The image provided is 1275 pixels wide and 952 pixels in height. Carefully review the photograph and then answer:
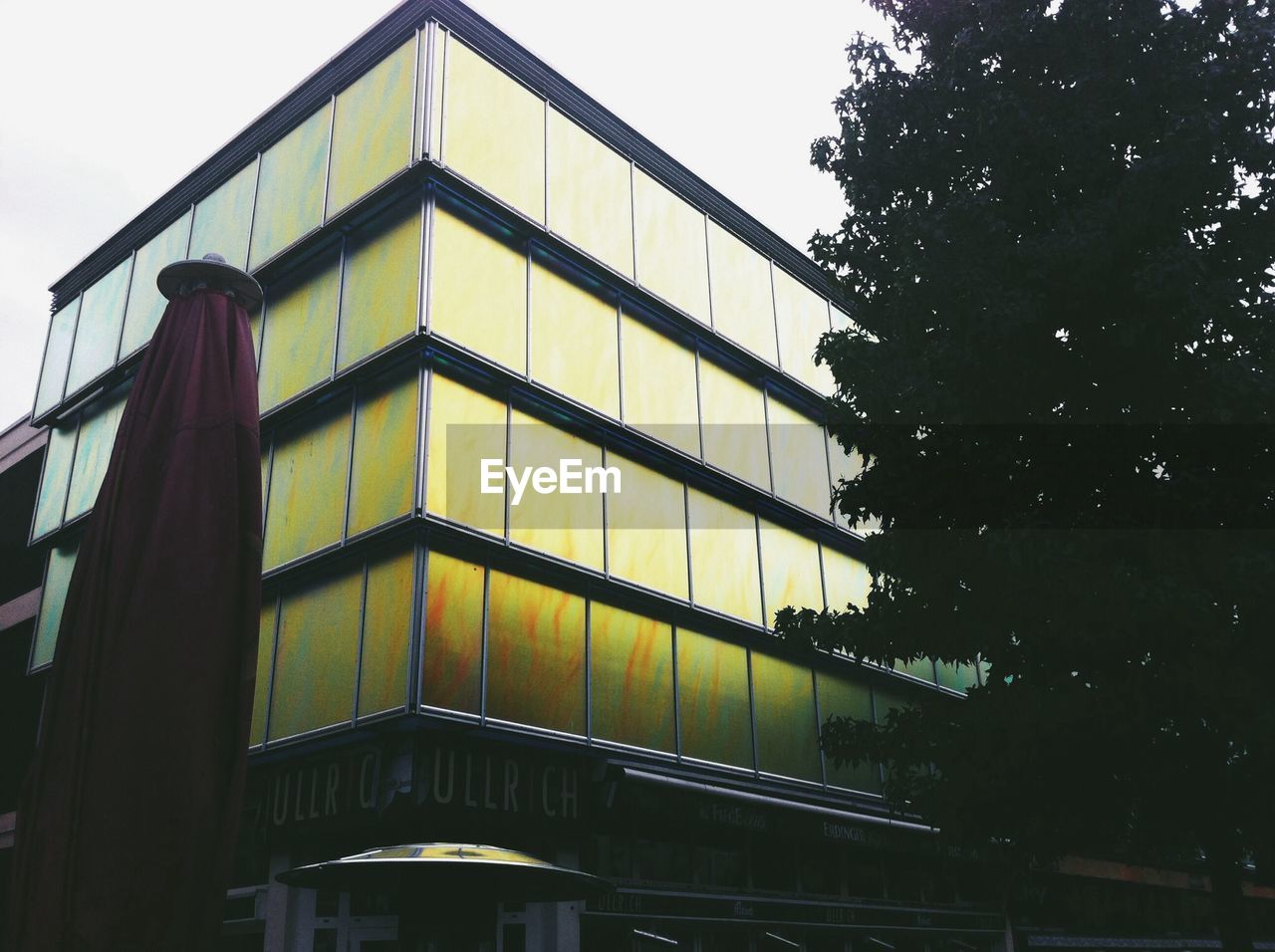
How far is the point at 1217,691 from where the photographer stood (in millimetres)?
8328

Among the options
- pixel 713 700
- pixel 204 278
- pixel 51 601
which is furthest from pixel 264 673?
pixel 204 278

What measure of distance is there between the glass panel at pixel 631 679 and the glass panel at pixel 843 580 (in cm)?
450

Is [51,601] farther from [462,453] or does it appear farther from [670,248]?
[670,248]

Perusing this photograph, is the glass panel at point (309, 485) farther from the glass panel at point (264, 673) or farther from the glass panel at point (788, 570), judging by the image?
the glass panel at point (788, 570)

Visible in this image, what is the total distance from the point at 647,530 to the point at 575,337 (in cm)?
274

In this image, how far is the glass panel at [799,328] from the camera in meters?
18.8

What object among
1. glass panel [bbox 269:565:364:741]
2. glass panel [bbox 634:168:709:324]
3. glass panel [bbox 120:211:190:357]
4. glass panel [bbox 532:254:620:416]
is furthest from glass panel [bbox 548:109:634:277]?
glass panel [bbox 120:211:190:357]

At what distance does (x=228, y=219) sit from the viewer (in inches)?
653

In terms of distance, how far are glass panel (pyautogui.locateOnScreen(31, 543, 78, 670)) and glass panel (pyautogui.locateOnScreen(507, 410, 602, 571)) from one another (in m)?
8.70

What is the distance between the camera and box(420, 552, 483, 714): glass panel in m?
11.1

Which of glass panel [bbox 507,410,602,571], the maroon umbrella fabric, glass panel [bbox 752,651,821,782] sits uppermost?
glass panel [bbox 507,410,602,571]

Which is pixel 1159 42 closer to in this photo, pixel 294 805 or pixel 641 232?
pixel 641 232

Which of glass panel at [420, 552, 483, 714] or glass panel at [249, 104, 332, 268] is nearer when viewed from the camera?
glass panel at [420, 552, 483, 714]

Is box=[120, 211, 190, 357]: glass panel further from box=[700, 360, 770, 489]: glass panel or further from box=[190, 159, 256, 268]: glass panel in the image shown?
box=[700, 360, 770, 489]: glass panel
